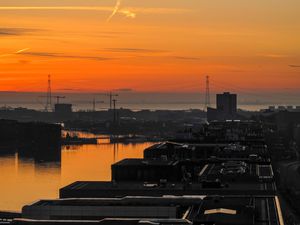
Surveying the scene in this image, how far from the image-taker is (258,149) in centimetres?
2617

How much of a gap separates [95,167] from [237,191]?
73.0 feet

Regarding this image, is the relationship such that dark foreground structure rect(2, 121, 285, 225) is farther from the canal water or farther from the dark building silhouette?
the dark building silhouette

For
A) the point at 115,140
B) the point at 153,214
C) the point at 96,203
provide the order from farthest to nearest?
1. the point at 115,140
2. the point at 96,203
3. the point at 153,214

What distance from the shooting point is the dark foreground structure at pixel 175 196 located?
11.0 meters

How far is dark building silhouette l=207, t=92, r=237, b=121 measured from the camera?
3130 inches

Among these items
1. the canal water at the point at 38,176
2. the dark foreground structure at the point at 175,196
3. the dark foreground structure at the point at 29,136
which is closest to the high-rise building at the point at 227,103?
the dark foreground structure at the point at 29,136

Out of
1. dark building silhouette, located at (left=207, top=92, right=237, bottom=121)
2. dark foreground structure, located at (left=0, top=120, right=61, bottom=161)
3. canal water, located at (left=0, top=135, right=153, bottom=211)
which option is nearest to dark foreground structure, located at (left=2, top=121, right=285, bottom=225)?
canal water, located at (left=0, top=135, right=153, bottom=211)

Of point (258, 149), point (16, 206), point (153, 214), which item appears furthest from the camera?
point (258, 149)

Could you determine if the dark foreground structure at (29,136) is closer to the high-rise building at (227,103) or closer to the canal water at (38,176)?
the canal water at (38,176)

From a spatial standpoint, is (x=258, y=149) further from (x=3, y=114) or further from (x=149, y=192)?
(x=3, y=114)

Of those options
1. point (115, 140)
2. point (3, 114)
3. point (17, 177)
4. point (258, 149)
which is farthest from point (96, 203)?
point (3, 114)

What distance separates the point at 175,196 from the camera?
13.4 meters

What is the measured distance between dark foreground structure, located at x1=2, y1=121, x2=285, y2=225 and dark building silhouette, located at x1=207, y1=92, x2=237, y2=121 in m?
54.7

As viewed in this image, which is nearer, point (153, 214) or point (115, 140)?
point (153, 214)
